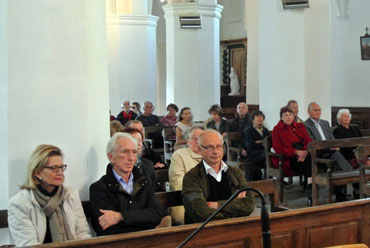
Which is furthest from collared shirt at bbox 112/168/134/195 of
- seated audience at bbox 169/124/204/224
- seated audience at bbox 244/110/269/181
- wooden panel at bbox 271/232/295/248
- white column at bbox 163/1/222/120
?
white column at bbox 163/1/222/120

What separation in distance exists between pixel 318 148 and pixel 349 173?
0.53 metres

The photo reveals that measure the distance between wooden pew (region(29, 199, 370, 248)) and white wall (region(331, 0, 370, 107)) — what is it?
1221 centimetres

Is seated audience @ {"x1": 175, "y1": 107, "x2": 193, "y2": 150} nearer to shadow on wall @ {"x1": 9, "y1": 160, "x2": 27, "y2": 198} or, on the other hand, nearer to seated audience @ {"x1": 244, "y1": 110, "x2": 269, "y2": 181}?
seated audience @ {"x1": 244, "y1": 110, "x2": 269, "y2": 181}

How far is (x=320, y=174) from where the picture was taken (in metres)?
7.28

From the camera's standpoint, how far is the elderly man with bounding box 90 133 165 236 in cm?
388

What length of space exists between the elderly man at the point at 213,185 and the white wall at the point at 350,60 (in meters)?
12.3

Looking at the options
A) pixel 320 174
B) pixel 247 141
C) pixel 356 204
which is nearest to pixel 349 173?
pixel 320 174

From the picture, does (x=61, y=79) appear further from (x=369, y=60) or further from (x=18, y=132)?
(x=369, y=60)

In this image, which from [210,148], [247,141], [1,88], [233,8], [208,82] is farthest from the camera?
[233,8]

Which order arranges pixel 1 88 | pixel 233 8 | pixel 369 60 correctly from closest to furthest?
pixel 1 88
pixel 369 60
pixel 233 8

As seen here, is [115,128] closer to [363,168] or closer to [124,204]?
[124,204]

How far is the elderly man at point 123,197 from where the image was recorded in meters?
3.88

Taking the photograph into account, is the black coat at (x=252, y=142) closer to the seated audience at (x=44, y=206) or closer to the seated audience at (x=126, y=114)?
the seated audience at (x=126, y=114)

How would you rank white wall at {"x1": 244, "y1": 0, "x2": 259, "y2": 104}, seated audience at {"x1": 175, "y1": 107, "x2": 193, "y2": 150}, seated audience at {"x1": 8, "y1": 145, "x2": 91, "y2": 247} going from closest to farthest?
1. seated audience at {"x1": 8, "y1": 145, "x2": 91, "y2": 247}
2. seated audience at {"x1": 175, "y1": 107, "x2": 193, "y2": 150}
3. white wall at {"x1": 244, "y1": 0, "x2": 259, "y2": 104}
